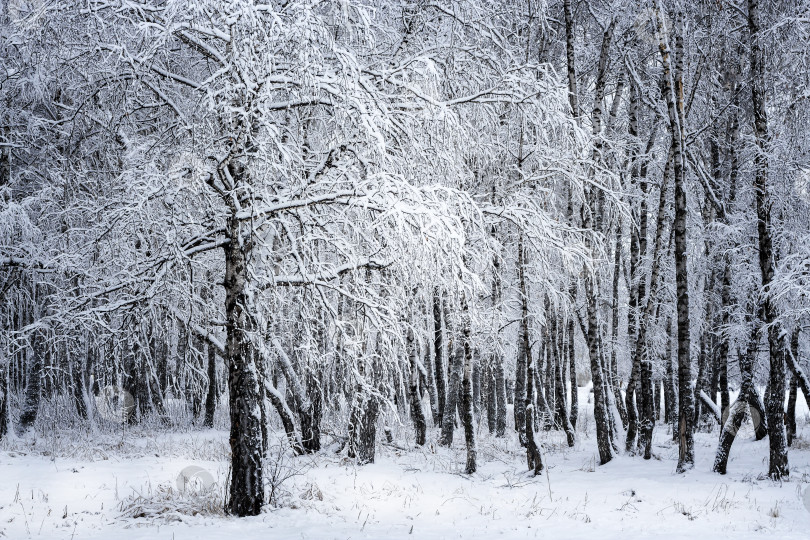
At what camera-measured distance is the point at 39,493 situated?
23.7 feet

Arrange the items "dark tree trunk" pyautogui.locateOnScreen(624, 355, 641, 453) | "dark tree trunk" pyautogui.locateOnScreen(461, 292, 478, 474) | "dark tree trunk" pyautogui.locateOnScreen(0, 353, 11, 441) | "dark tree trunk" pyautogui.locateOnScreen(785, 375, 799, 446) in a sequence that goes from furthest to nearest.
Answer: "dark tree trunk" pyautogui.locateOnScreen(785, 375, 799, 446)
"dark tree trunk" pyautogui.locateOnScreen(0, 353, 11, 441)
"dark tree trunk" pyautogui.locateOnScreen(624, 355, 641, 453)
"dark tree trunk" pyautogui.locateOnScreen(461, 292, 478, 474)

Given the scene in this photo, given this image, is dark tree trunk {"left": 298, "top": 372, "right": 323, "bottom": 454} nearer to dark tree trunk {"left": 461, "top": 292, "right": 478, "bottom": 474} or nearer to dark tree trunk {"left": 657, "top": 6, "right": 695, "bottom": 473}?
dark tree trunk {"left": 461, "top": 292, "right": 478, "bottom": 474}

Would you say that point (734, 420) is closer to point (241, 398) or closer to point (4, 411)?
point (241, 398)

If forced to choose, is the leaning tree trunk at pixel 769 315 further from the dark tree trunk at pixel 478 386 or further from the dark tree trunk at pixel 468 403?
the dark tree trunk at pixel 478 386

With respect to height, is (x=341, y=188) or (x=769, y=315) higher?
(x=341, y=188)

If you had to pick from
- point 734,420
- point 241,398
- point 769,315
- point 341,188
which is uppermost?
point 341,188

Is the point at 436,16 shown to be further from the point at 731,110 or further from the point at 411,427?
the point at 411,427

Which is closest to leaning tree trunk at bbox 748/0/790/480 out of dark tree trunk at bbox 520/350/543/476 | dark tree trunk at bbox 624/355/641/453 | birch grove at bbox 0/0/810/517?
birch grove at bbox 0/0/810/517

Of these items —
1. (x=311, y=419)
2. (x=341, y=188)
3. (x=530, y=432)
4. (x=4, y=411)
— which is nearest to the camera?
(x=341, y=188)

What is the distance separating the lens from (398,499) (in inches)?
320

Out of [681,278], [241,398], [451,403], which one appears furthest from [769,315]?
[241,398]

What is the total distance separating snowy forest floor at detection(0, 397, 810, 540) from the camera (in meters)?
6.48

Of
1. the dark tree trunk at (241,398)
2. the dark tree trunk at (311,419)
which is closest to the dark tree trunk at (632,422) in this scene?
the dark tree trunk at (311,419)

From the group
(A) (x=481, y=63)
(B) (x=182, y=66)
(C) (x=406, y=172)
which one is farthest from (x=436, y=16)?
(B) (x=182, y=66)
